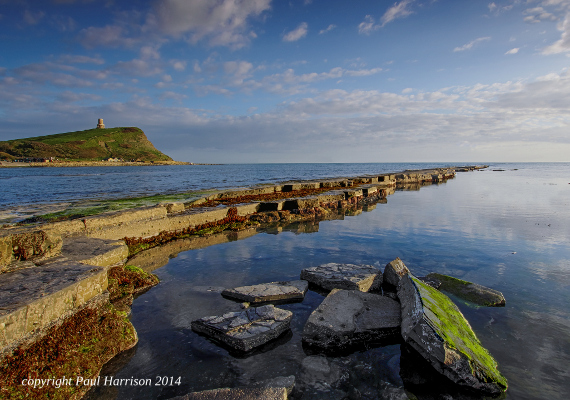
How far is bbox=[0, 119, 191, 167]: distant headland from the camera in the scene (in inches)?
4651

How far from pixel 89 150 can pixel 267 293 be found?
531ft

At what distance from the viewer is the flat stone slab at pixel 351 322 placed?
384cm

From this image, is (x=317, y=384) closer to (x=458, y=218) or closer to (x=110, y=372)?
(x=110, y=372)

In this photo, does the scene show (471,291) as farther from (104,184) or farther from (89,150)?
(89,150)

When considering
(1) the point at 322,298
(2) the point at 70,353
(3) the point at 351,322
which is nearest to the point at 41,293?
(2) the point at 70,353

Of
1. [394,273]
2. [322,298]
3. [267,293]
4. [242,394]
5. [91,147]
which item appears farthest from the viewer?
[91,147]

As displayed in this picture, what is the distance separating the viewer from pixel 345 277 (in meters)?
5.60

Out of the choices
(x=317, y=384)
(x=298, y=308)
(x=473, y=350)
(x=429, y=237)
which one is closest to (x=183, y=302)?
(x=298, y=308)

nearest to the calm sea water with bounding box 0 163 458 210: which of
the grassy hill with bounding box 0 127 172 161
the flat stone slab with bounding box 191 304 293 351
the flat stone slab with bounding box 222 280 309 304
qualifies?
the flat stone slab with bounding box 222 280 309 304

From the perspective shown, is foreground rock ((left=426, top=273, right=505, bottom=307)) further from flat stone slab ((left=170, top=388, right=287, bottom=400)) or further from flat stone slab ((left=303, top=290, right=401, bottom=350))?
flat stone slab ((left=170, top=388, right=287, bottom=400))

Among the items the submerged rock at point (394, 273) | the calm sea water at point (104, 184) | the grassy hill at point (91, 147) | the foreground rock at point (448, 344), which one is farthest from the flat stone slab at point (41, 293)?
the grassy hill at point (91, 147)

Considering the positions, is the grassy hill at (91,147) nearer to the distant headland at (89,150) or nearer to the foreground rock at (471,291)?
the distant headland at (89,150)

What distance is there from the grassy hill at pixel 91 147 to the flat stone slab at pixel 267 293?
15071 centimetres

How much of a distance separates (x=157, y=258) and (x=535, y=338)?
7.85 metres
